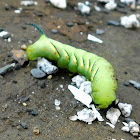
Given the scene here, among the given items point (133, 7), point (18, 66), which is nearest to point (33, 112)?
point (18, 66)

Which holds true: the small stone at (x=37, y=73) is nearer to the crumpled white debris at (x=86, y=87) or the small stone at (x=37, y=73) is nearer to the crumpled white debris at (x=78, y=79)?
the crumpled white debris at (x=78, y=79)

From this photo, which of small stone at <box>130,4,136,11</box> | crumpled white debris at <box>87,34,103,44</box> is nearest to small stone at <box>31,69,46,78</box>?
crumpled white debris at <box>87,34,103,44</box>

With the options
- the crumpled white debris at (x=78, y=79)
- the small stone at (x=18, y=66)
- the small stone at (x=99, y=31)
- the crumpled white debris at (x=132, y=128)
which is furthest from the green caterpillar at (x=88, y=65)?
the small stone at (x=99, y=31)

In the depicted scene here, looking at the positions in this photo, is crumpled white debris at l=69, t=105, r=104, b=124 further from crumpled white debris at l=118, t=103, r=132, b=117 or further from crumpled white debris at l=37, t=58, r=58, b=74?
crumpled white debris at l=37, t=58, r=58, b=74

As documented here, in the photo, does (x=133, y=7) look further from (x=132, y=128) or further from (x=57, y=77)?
(x=132, y=128)

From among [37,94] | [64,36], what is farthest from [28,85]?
[64,36]

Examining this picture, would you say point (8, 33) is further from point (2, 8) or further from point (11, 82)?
point (11, 82)
